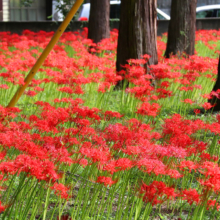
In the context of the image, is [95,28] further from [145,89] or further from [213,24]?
[213,24]

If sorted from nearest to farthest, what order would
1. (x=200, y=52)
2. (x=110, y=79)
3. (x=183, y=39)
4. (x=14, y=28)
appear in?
(x=110, y=79) → (x=183, y=39) → (x=200, y=52) → (x=14, y=28)

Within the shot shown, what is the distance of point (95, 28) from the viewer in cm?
970

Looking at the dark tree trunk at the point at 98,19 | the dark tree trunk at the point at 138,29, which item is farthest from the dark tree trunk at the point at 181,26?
the dark tree trunk at the point at 138,29

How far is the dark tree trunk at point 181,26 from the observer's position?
352 inches

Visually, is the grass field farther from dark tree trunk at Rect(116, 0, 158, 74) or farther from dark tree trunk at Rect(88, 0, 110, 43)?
dark tree trunk at Rect(88, 0, 110, 43)

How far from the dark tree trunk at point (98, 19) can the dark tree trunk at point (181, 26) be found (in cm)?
174

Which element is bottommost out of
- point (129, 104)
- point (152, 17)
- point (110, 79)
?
point (129, 104)

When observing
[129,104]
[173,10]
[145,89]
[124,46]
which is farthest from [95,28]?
[145,89]

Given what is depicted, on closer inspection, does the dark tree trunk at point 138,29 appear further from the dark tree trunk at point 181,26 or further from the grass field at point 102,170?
the dark tree trunk at point 181,26

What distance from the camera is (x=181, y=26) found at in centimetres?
898

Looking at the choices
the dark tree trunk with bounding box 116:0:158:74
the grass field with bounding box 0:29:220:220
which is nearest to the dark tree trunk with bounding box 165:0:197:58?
the dark tree trunk with bounding box 116:0:158:74

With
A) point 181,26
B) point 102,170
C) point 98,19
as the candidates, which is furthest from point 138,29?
point 102,170

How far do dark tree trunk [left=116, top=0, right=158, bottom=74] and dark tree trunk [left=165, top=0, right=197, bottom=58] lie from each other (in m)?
2.29

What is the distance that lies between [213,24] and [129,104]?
35.5ft
